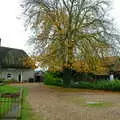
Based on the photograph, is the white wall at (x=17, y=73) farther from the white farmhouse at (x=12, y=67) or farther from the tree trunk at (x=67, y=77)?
the tree trunk at (x=67, y=77)

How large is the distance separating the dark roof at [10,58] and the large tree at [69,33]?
23851 millimetres

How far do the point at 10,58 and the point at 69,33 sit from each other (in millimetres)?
28842

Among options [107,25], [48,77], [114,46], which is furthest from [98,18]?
[48,77]

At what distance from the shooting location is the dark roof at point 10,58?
65.0 metres

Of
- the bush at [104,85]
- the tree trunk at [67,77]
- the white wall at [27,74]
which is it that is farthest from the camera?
the white wall at [27,74]

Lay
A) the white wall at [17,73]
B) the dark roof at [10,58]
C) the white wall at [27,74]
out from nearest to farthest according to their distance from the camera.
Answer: the white wall at [17,73], the dark roof at [10,58], the white wall at [27,74]

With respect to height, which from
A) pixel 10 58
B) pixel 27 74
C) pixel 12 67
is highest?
pixel 10 58

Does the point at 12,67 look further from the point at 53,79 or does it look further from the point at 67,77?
the point at 67,77

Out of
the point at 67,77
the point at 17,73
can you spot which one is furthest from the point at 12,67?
the point at 67,77

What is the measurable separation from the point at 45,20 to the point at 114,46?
898 centimetres

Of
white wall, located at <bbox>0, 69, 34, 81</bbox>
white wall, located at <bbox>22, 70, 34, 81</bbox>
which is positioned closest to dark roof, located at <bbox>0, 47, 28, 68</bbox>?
white wall, located at <bbox>0, 69, 34, 81</bbox>

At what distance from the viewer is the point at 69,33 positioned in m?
41.0

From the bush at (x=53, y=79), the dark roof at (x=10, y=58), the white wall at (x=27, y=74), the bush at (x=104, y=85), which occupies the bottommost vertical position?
the bush at (x=104, y=85)

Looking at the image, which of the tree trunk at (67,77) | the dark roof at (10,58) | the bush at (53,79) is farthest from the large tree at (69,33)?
the dark roof at (10,58)
